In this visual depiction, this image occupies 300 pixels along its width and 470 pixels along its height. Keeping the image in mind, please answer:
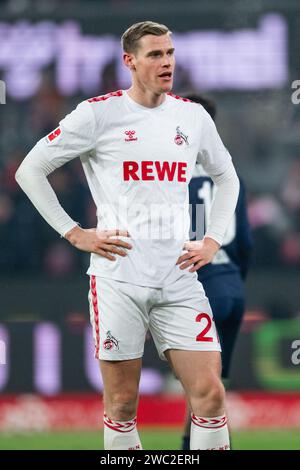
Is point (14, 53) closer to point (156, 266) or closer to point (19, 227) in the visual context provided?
point (19, 227)

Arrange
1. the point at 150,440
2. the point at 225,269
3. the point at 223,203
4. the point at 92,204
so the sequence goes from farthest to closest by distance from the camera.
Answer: the point at 92,204 → the point at 150,440 → the point at 225,269 → the point at 223,203

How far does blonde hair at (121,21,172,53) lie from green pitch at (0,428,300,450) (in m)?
3.58

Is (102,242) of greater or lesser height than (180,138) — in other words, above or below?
below

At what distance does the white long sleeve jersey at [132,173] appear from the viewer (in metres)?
5.64

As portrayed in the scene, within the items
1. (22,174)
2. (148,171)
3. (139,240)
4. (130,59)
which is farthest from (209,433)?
(130,59)

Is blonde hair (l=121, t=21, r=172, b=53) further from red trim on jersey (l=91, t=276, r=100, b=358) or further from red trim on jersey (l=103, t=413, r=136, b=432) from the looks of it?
red trim on jersey (l=103, t=413, r=136, b=432)

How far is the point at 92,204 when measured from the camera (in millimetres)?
11547

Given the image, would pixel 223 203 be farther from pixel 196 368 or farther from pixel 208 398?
pixel 208 398

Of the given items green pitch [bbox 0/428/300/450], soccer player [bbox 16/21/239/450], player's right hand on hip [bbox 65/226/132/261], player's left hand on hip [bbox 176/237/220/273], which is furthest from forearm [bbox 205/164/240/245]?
green pitch [bbox 0/428/300/450]

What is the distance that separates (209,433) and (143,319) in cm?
58

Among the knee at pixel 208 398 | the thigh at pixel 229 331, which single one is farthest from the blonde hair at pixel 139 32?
the thigh at pixel 229 331

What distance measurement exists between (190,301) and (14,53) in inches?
268

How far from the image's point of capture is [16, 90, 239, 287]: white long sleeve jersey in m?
5.64

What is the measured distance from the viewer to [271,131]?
1247 cm
